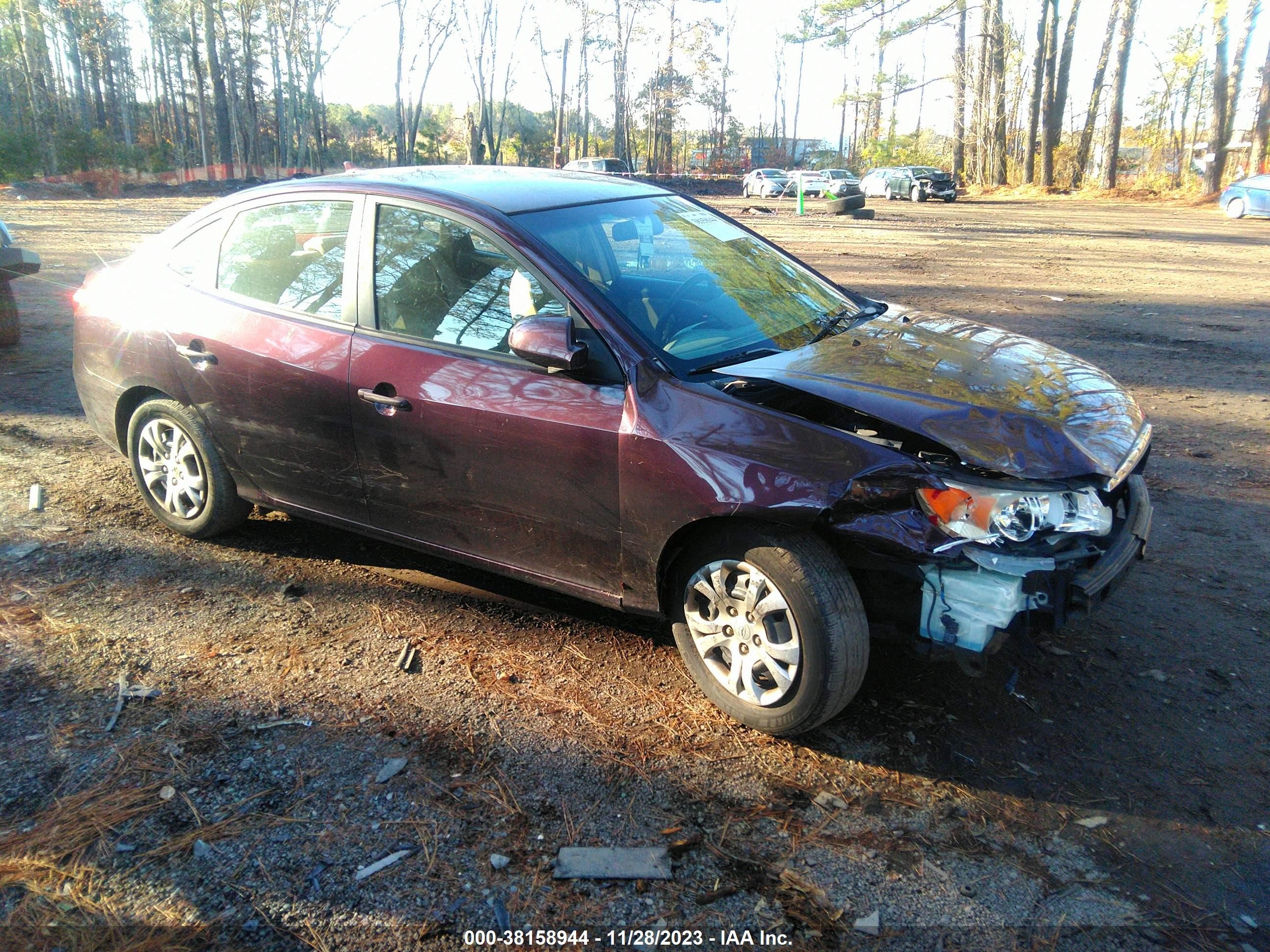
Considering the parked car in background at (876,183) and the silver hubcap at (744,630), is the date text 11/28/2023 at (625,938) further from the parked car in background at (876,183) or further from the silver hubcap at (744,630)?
the parked car in background at (876,183)

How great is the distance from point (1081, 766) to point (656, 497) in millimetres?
1664

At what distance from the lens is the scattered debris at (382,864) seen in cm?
255

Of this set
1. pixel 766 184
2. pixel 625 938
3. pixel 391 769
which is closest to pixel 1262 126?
pixel 766 184

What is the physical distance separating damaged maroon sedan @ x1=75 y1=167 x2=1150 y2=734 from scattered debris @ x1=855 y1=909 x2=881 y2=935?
695 millimetres

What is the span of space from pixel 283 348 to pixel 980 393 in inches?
111

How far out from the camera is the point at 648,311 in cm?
349

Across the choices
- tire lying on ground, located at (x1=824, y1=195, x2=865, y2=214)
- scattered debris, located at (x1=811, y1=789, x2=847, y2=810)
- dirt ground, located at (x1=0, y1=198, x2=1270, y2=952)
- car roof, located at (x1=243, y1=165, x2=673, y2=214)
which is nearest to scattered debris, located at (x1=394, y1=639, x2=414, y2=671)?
dirt ground, located at (x1=0, y1=198, x2=1270, y2=952)

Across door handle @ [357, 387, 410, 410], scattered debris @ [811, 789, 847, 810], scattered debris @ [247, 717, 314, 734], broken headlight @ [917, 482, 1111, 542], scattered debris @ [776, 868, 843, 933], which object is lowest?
scattered debris @ [776, 868, 843, 933]

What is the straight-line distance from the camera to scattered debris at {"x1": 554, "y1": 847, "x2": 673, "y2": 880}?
2562 millimetres

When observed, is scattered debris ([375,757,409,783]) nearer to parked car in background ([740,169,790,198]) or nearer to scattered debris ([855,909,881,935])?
scattered debris ([855,909,881,935])

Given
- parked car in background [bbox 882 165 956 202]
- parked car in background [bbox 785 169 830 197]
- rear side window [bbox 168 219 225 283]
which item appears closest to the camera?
rear side window [bbox 168 219 225 283]

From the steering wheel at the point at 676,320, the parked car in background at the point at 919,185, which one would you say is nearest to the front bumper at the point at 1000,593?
the steering wheel at the point at 676,320

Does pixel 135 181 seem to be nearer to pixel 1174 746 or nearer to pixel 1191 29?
pixel 1174 746

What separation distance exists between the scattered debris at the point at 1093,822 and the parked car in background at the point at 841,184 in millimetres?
31957
